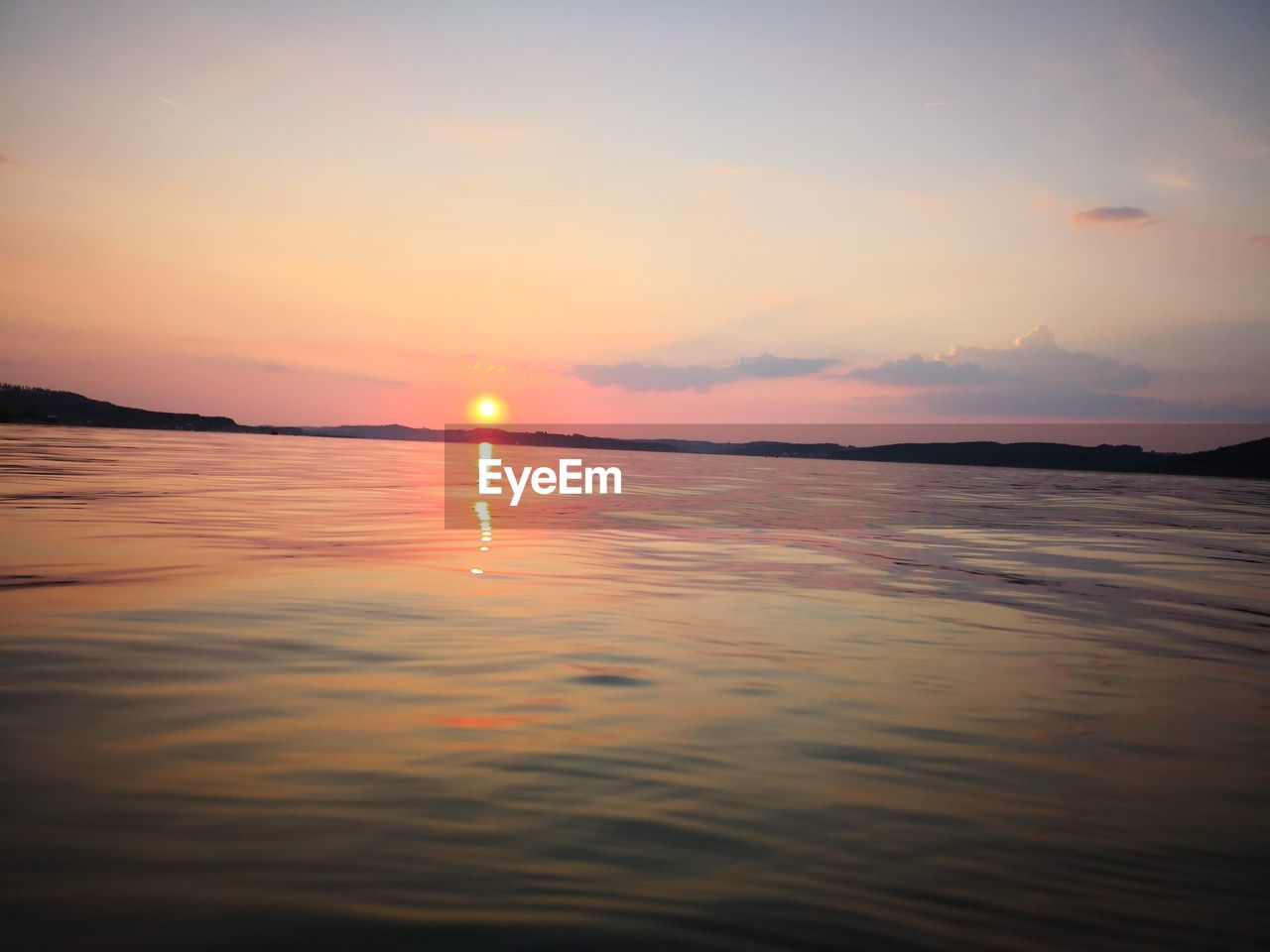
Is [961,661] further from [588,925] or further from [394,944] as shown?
[394,944]

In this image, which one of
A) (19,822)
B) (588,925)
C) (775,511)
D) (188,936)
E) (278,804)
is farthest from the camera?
(775,511)

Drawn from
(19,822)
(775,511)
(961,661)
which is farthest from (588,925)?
(775,511)

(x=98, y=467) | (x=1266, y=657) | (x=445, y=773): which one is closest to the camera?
(x=445, y=773)

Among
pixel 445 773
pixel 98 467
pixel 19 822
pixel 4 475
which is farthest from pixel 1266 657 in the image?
pixel 98 467

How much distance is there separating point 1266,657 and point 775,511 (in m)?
23.9

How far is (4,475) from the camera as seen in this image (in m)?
31.5

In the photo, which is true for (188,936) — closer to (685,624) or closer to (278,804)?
(278,804)

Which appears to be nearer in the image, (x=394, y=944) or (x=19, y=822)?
(x=394, y=944)

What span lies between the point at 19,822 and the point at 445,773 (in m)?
2.36

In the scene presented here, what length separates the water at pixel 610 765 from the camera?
395 cm

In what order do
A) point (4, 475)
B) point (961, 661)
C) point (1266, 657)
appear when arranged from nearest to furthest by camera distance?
point (961, 661), point (1266, 657), point (4, 475)

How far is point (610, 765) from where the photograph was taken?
5902mm

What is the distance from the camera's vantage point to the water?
156 inches

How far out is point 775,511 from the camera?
34.5m
